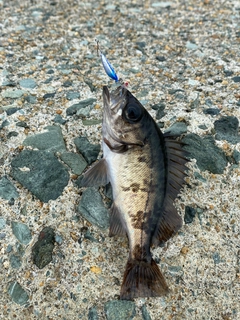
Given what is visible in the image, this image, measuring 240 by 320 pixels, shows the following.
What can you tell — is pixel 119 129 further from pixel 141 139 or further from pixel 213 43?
pixel 213 43

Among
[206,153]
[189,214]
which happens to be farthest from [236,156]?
[189,214]

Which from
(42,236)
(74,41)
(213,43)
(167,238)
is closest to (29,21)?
(74,41)

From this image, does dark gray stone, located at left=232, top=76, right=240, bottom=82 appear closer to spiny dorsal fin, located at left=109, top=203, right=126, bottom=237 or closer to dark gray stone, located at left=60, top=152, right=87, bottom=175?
dark gray stone, located at left=60, top=152, right=87, bottom=175

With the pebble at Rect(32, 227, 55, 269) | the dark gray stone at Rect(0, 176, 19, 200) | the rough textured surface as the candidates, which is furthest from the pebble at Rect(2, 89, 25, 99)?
the pebble at Rect(32, 227, 55, 269)

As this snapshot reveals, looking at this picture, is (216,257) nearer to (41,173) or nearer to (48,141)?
(41,173)

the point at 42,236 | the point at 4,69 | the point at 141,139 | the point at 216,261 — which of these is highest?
the point at 141,139

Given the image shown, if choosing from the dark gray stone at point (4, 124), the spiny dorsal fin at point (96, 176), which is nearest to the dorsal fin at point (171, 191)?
the spiny dorsal fin at point (96, 176)

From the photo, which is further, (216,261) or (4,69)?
(4,69)
